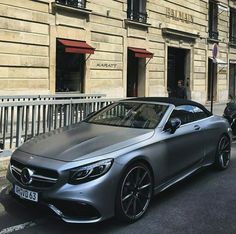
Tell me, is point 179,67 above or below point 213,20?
below

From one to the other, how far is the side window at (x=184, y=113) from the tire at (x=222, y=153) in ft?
3.11

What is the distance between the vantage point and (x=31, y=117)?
27.2 feet

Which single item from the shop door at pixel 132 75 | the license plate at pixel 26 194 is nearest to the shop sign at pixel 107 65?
the shop door at pixel 132 75

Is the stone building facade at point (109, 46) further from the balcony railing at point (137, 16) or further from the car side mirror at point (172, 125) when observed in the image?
the car side mirror at point (172, 125)

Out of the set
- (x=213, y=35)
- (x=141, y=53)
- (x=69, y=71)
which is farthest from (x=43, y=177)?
(x=213, y=35)

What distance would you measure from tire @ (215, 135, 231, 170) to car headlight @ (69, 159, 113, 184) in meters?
3.36

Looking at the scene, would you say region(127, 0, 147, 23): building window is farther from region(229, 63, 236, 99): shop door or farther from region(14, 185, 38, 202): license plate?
region(14, 185, 38, 202): license plate

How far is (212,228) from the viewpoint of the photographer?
470 cm

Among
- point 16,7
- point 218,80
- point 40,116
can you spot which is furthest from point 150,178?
point 218,80

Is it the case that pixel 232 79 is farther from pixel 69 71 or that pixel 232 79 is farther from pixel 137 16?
pixel 69 71

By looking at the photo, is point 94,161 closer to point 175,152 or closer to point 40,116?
point 175,152

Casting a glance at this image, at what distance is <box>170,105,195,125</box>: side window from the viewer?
20.3ft

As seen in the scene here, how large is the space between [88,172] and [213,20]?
78.1 feet

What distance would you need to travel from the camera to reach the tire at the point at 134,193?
4.64 metres
